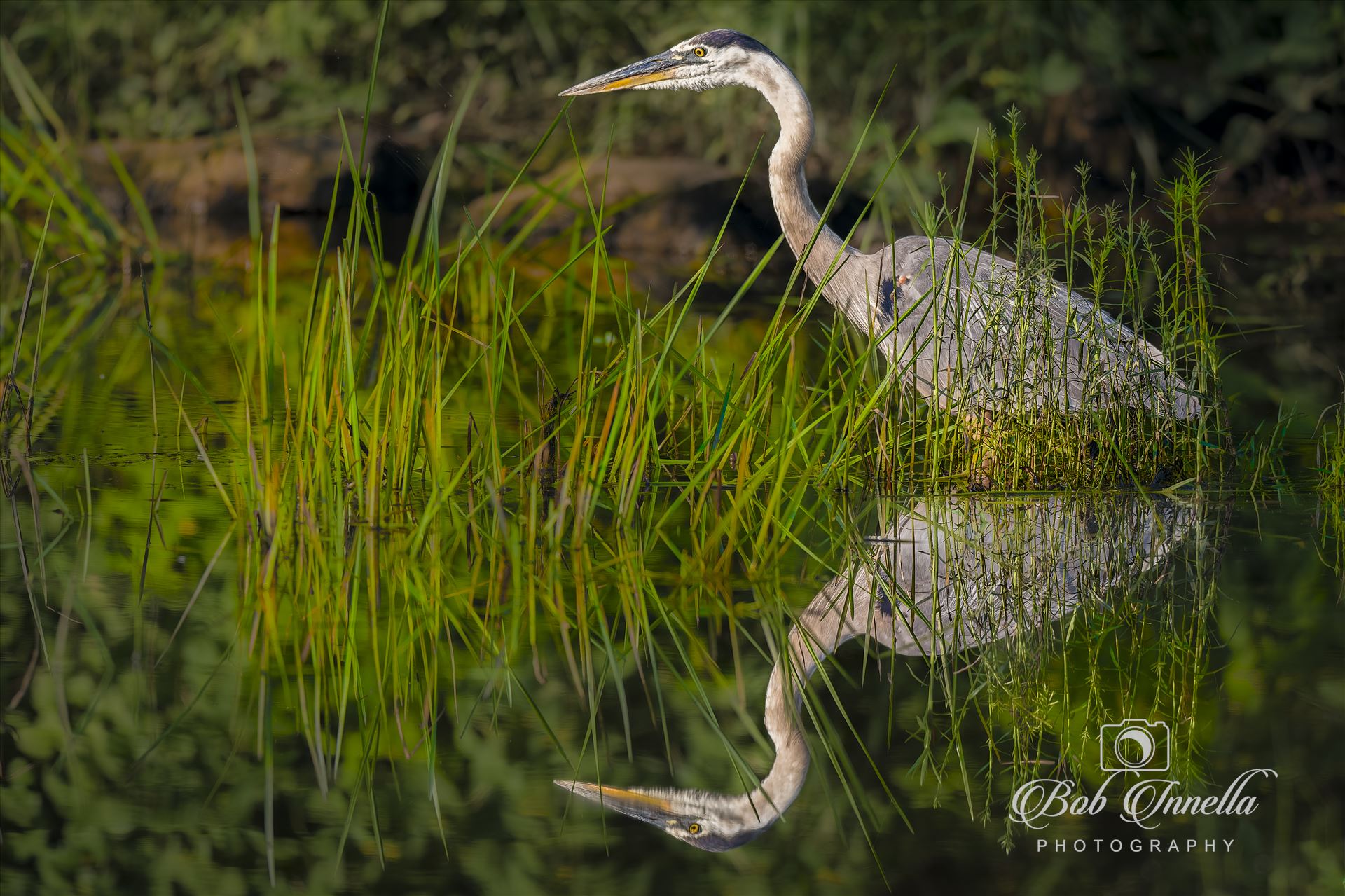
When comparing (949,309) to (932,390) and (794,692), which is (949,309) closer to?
(932,390)

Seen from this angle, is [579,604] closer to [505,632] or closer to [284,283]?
[505,632]

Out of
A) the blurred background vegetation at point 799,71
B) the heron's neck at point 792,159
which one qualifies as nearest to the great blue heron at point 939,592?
the heron's neck at point 792,159

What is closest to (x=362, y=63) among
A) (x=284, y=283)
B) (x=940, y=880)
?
(x=284, y=283)

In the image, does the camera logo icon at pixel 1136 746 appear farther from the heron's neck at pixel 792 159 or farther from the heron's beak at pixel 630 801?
the heron's neck at pixel 792 159

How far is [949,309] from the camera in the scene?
4953mm

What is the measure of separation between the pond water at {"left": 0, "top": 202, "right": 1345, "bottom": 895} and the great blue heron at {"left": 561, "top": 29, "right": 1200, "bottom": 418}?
0.32 metres

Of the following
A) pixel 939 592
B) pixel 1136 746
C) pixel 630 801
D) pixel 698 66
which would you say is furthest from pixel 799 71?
pixel 630 801

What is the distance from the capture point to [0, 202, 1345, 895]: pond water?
255 centimetres

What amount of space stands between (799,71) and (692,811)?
9.68 metres

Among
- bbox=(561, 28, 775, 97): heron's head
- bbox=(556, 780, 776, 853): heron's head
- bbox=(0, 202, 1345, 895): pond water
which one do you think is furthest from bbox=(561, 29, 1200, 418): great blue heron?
bbox=(556, 780, 776, 853): heron's head

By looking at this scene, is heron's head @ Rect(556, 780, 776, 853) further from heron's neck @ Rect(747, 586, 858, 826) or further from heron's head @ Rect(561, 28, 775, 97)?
heron's head @ Rect(561, 28, 775, 97)

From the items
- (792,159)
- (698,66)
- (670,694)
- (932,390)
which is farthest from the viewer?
(698,66)

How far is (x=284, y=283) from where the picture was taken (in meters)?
10.2

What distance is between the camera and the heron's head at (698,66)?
5.66m
